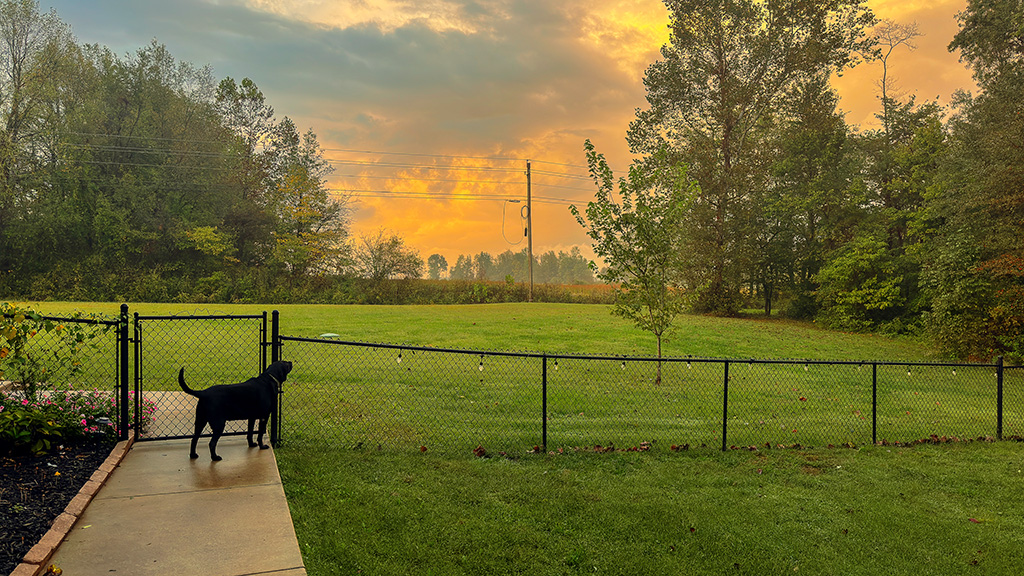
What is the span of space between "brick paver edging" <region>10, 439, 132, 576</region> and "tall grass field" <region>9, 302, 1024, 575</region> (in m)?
1.48

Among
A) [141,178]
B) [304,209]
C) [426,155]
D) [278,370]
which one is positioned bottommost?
[278,370]

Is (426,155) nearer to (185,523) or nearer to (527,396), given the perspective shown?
(527,396)

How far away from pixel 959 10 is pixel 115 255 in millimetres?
43886

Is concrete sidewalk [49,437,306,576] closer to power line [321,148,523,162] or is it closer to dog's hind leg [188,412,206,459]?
dog's hind leg [188,412,206,459]

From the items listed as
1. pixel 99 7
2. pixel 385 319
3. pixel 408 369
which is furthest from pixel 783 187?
pixel 99 7

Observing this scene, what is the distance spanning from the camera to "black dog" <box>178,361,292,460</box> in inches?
214

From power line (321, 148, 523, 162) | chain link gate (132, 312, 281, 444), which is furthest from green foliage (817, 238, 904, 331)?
chain link gate (132, 312, 281, 444)

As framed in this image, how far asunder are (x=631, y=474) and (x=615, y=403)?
4460 millimetres

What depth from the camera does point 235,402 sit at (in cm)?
558

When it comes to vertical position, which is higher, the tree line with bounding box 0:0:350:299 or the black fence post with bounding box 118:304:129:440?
the tree line with bounding box 0:0:350:299

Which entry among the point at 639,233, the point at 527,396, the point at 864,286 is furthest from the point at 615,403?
the point at 864,286

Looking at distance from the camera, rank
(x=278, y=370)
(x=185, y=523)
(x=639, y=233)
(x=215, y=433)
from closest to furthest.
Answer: (x=185, y=523) < (x=215, y=433) < (x=278, y=370) < (x=639, y=233)

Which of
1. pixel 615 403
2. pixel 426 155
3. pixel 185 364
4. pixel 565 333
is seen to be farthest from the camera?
pixel 426 155

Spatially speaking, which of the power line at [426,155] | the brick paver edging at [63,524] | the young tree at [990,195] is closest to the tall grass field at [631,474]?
the brick paver edging at [63,524]
